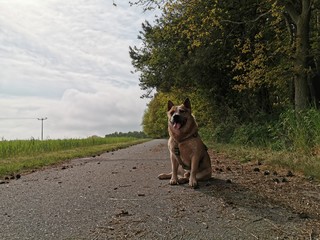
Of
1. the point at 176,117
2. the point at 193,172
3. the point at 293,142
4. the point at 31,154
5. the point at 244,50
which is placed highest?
the point at 244,50

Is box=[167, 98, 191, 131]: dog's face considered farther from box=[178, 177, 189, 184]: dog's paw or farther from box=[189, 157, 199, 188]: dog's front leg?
box=[178, 177, 189, 184]: dog's paw

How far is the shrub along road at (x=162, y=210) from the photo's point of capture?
330cm

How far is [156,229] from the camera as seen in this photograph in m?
3.40

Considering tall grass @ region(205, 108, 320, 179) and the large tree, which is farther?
the large tree

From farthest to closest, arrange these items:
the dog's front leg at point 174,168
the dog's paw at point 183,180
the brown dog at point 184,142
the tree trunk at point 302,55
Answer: the tree trunk at point 302,55
the dog's paw at point 183,180
the dog's front leg at point 174,168
the brown dog at point 184,142

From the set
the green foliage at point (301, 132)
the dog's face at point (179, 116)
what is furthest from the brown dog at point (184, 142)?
the green foliage at point (301, 132)

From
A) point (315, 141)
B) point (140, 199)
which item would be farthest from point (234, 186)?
point (315, 141)

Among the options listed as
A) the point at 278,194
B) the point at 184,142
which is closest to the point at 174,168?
the point at 184,142

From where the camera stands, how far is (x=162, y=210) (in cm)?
413

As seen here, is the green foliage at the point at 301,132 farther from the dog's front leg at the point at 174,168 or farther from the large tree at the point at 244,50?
the dog's front leg at the point at 174,168

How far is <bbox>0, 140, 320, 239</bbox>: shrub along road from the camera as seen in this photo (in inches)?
130

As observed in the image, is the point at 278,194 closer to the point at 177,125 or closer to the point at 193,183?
the point at 193,183

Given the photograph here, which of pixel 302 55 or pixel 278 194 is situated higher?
pixel 302 55

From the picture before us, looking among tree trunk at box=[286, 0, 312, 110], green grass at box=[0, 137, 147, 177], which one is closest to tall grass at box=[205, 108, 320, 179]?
tree trunk at box=[286, 0, 312, 110]
